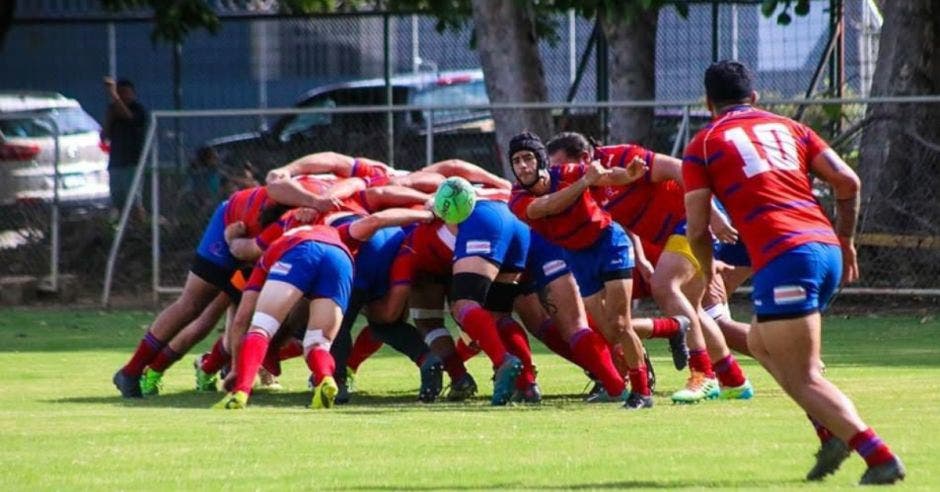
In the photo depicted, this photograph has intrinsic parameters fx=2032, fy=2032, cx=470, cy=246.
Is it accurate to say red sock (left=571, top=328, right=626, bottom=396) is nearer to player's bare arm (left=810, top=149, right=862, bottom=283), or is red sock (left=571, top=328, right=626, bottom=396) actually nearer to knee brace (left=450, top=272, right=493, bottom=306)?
knee brace (left=450, top=272, right=493, bottom=306)

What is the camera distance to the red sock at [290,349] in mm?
14402

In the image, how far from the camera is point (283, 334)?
1398 cm

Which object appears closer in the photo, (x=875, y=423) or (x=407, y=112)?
(x=875, y=423)

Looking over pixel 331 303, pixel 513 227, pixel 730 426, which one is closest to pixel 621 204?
pixel 513 227

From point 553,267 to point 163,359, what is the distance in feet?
9.61

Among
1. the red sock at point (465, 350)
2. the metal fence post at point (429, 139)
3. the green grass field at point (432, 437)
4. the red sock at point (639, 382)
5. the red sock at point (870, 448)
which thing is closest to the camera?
the red sock at point (870, 448)

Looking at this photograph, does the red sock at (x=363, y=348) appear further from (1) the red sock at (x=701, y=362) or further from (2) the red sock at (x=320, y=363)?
(1) the red sock at (x=701, y=362)

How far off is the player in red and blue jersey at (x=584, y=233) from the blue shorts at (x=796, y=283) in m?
3.77

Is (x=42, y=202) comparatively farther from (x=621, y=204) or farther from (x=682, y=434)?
(x=682, y=434)

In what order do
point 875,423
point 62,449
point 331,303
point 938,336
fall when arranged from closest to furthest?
point 62,449
point 875,423
point 331,303
point 938,336

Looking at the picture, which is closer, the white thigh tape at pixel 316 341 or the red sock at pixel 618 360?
the white thigh tape at pixel 316 341

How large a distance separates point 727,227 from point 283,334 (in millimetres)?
4127

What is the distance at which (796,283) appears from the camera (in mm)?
8461

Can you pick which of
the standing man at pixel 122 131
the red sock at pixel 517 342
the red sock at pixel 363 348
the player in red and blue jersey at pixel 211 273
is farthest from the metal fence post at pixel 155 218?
the red sock at pixel 517 342
